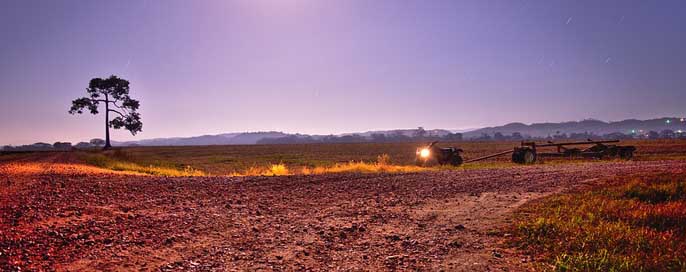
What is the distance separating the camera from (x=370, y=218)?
26.3 feet

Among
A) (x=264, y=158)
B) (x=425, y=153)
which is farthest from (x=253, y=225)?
(x=264, y=158)

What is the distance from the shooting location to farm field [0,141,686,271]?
5.17 m

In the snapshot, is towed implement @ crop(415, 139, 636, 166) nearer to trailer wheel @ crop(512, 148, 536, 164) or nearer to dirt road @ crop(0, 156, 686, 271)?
trailer wheel @ crop(512, 148, 536, 164)

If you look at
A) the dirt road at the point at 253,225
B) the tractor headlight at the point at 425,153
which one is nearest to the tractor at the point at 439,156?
the tractor headlight at the point at 425,153

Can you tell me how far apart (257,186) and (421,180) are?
6.04 m

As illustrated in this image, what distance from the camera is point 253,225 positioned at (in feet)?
24.0

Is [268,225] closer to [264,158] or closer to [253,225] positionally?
[253,225]

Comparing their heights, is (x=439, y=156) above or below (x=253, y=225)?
above

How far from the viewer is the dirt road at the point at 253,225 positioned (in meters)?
5.17

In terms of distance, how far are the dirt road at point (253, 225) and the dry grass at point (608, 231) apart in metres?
0.55

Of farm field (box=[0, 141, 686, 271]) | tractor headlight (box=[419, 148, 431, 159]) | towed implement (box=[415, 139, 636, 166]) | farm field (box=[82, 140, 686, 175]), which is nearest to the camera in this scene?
farm field (box=[0, 141, 686, 271])

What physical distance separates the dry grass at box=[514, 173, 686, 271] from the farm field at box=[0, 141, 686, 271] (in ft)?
0.42

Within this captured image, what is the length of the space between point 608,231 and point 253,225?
6.37m

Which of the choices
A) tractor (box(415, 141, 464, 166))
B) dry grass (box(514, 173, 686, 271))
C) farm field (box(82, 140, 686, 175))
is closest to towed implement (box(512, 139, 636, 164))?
farm field (box(82, 140, 686, 175))
